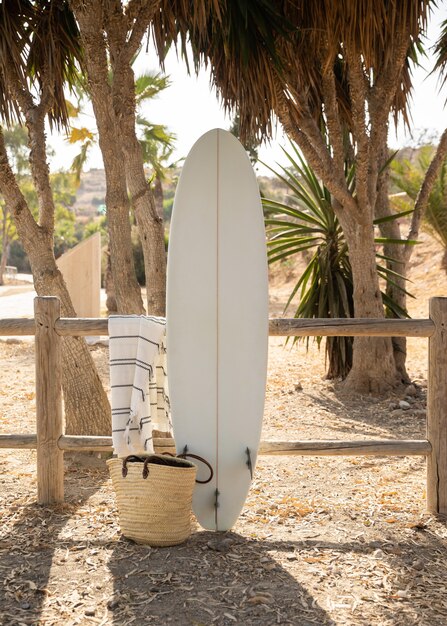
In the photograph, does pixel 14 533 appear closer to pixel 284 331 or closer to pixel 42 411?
pixel 42 411

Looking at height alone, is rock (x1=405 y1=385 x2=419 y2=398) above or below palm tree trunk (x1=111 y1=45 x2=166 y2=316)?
below

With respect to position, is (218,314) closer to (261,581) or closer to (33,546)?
(261,581)

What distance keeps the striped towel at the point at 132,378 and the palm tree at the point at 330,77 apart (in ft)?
6.44

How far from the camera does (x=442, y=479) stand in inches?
124

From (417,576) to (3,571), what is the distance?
4.84 feet

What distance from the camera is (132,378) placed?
9.77 feet

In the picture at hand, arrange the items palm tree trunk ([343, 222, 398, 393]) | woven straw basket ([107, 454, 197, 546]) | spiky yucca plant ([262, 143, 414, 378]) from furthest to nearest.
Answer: spiky yucca plant ([262, 143, 414, 378])
palm tree trunk ([343, 222, 398, 393])
woven straw basket ([107, 454, 197, 546])

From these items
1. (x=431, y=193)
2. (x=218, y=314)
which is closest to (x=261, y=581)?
(x=218, y=314)

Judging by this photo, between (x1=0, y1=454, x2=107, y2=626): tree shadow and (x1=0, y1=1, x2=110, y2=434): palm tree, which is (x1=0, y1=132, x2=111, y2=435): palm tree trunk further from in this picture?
(x1=0, y1=454, x2=107, y2=626): tree shadow

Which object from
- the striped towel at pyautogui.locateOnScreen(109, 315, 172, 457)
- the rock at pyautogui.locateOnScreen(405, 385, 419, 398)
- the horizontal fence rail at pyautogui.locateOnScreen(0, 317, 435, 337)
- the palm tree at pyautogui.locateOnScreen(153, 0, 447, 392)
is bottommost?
the rock at pyautogui.locateOnScreen(405, 385, 419, 398)

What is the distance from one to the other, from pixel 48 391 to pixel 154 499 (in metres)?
0.80

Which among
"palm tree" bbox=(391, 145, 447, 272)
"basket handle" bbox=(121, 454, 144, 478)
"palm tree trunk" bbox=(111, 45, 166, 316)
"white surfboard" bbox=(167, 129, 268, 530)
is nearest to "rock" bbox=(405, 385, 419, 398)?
"palm tree trunk" bbox=(111, 45, 166, 316)

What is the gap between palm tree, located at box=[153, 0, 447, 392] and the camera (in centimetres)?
450

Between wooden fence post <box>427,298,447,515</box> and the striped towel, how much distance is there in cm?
121
